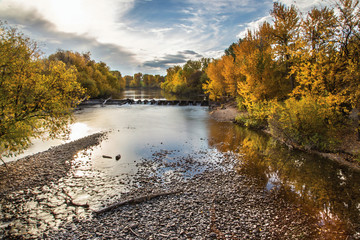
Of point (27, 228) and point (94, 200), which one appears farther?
point (94, 200)

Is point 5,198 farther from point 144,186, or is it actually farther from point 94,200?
point 144,186

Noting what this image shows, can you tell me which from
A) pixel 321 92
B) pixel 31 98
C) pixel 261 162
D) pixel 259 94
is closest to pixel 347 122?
pixel 321 92

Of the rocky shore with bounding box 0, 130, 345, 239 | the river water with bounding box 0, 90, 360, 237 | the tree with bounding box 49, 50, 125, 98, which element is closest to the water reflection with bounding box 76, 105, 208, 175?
the river water with bounding box 0, 90, 360, 237

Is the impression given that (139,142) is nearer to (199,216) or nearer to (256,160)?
(256,160)

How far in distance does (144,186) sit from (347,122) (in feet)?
65.5

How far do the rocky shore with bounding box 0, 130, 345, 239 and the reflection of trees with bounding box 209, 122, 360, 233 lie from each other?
1383mm

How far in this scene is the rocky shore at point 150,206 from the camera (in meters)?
8.95

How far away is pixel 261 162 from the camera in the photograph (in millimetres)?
17562

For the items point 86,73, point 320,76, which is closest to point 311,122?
point 320,76

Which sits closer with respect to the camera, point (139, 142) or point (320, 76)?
point (320, 76)

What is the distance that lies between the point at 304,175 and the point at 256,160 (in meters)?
3.98

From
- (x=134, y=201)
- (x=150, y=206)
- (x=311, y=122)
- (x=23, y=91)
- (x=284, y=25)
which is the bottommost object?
(x=150, y=206)

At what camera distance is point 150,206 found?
10977mm

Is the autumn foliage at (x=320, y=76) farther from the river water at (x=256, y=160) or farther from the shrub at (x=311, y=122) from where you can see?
the river water at (x=256, y=160)
